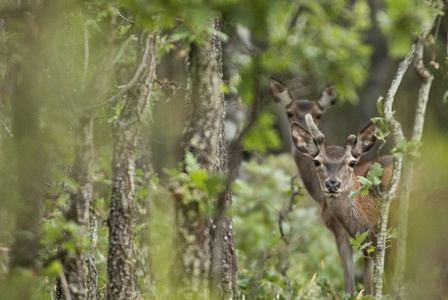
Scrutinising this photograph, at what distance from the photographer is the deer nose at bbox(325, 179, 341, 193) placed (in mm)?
7027

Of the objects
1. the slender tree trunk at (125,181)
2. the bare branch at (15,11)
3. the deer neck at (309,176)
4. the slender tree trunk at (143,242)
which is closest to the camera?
the bare branch at (15,11)

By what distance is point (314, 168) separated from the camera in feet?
30.7

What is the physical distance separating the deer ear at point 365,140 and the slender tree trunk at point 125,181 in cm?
285

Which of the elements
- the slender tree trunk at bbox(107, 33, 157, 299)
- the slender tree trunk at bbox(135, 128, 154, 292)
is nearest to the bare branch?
the slender tree trunk at bbox(107, 33, 157, 299)

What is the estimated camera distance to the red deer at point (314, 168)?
8438mm

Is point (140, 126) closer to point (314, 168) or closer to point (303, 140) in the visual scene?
point (303, 140)

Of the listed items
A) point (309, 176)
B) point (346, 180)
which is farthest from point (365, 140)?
point (309, 176)

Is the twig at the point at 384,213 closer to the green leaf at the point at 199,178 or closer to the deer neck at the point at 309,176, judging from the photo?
the green leaf at the point at 199,178

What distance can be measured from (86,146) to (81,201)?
38cm

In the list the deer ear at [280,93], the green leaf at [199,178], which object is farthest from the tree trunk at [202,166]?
the deer ear at [280,93]

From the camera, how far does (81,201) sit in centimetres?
494

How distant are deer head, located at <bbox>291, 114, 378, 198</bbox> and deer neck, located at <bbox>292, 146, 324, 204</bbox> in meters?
1.69

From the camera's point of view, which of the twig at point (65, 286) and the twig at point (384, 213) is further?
the twig at point (384, 213)

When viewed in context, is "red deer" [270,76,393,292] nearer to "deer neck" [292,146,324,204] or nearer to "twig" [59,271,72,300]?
"deer neck" [292,146,324,204]
